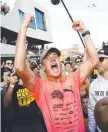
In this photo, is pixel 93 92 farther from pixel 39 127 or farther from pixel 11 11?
pixel 11 11

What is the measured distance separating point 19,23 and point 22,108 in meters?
29.5

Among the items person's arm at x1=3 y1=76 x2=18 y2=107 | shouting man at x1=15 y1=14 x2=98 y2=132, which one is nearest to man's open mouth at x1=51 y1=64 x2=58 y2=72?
shouting man at x1=15 y1=14 x2=98 y2=132

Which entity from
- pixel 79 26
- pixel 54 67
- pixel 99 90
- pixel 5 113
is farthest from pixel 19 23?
pixel 54 67

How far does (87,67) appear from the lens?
10.9 feet

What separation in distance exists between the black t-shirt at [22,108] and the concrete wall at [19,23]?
19515 millimetres

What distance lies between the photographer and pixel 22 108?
492 centimetres

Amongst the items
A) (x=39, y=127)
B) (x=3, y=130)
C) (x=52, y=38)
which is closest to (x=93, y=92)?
(x=39, y=127)

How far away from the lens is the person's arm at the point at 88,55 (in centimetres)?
330

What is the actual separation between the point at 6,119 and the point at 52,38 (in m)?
42.8

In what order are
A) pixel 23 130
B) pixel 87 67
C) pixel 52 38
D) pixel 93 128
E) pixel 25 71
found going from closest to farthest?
pixel 25 71, pixel 87 67, pixel 93 128, pixel 23 130, pixel 52 38

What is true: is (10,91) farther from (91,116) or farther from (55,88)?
(55,88)

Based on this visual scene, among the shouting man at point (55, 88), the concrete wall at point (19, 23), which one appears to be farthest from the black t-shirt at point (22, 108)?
the concrete wall at point (19, 23)

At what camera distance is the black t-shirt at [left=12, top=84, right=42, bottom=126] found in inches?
193

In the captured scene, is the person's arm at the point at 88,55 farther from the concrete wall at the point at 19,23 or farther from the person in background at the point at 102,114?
the concrete wall at the point at 19,23
